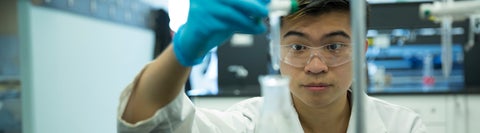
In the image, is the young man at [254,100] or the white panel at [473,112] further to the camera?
the white panel at [473,112]

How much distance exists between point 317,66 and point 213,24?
0.31m

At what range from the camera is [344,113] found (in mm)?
1103

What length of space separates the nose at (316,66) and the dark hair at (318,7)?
0.11 m

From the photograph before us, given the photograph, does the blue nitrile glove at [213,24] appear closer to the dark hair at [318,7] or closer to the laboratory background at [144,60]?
the laboratory background at [144,60]

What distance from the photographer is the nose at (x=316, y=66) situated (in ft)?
2.58

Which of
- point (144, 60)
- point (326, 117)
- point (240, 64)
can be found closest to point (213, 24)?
point (326, 117)

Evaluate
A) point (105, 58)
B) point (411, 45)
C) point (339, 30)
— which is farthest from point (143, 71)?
point (411, 45)

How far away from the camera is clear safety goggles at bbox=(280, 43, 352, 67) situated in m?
0.79

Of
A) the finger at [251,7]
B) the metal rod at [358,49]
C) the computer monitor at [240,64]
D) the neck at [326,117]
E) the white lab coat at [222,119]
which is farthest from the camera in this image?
the computer monitor at [240,64]

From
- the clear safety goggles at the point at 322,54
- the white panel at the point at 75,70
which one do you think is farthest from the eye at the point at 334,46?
the white panel at the point at 75,70

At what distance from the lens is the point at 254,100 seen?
1137 millimetres

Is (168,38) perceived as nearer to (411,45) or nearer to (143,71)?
(411,45)

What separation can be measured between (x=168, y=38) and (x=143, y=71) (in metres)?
2.46

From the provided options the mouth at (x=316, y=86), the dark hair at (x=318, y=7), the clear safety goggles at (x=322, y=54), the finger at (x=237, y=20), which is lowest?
the mouth at (x=316, y=86)
